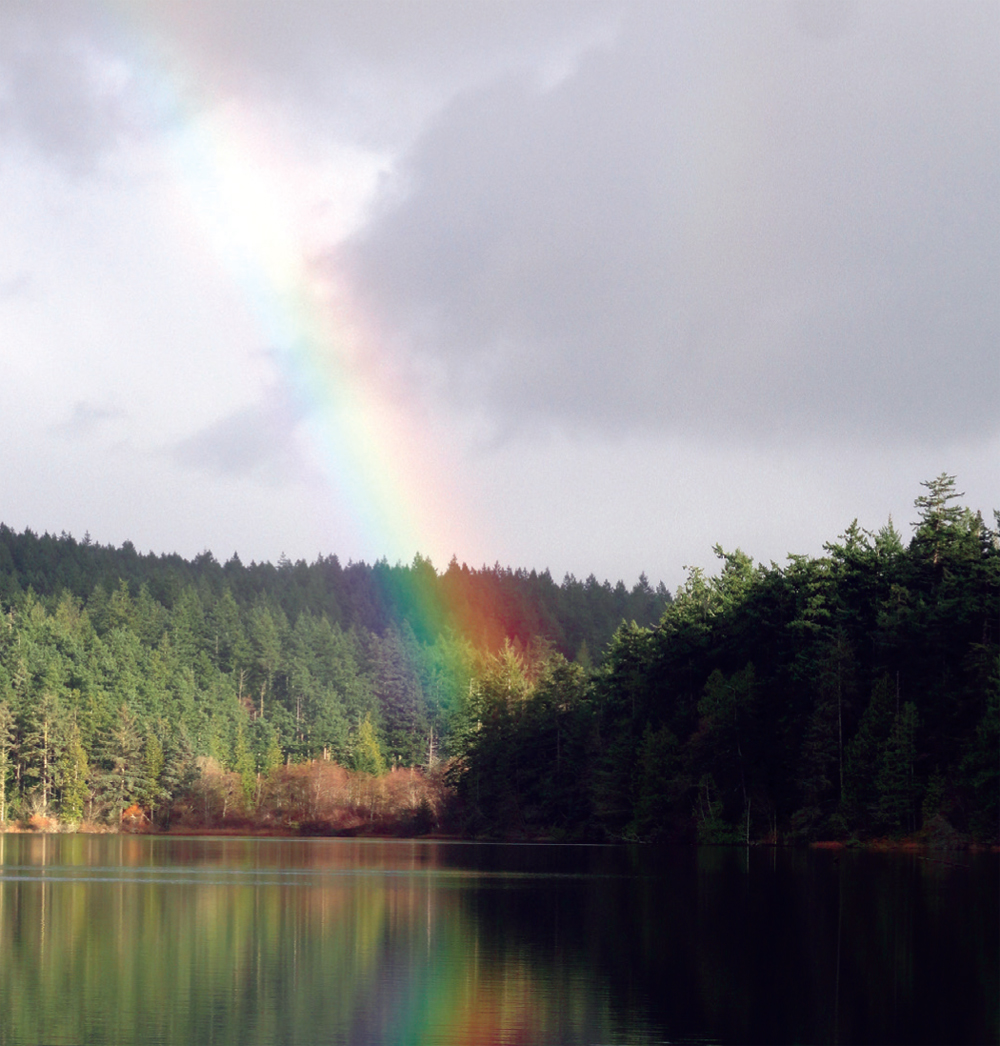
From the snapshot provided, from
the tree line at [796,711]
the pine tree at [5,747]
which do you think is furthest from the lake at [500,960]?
the pine tree at [5,747]

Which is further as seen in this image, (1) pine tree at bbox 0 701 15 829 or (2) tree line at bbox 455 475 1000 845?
(1) pine tree at bbox 0 701 15 829

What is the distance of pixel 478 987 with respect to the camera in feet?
97.8

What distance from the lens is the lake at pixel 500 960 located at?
82.5ft

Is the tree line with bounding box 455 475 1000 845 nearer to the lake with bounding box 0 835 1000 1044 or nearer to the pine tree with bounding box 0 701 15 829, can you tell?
the lake with bounding box 0 835 1000 1044

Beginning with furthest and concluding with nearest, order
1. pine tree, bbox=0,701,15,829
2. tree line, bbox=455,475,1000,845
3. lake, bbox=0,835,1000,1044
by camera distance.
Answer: pine tree, bbox=0,701,15,829 < tree line, bbox=455,475,1000,845 < lake, bbox=0,835,1000,1044

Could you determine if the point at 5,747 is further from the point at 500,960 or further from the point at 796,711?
the point at 500,960

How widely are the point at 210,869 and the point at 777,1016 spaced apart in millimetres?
54456

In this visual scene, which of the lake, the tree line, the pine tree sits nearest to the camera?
the lake

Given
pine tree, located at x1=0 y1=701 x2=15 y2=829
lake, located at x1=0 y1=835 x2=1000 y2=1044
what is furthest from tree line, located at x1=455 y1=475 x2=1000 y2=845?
pine tree, located at x1=0 y1=701 x2=15 y2=829

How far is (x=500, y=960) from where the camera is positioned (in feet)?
112

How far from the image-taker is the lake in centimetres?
2516

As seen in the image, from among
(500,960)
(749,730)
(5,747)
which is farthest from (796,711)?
(5,747)

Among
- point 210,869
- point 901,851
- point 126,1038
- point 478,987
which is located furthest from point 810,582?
point 126,1038

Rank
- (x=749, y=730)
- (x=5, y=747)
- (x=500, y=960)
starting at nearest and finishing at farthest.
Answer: (x=500, y=960) < (x=749, y=730) < (x=5, y=747)
